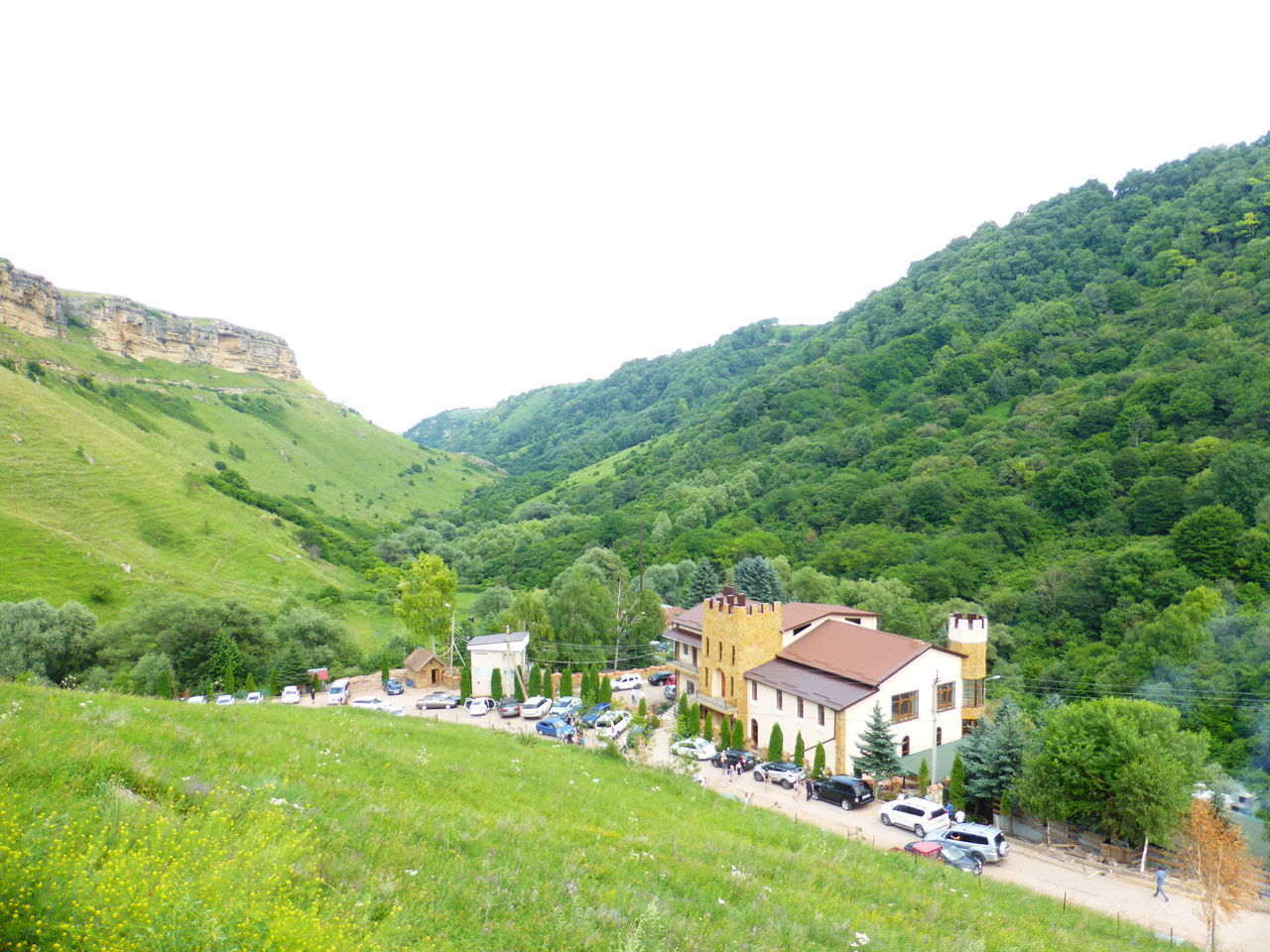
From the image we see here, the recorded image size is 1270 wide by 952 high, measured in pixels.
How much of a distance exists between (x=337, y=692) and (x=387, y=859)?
3830cm

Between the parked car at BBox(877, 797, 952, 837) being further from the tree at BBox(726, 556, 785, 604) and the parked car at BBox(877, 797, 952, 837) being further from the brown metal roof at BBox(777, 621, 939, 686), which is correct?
the tree at BBox(726, 556, 785, 604)

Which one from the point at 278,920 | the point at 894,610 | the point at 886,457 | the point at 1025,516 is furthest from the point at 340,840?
the point at 886,457

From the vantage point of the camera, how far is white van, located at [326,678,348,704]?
1572 inches

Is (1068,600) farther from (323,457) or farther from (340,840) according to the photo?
(323,457)

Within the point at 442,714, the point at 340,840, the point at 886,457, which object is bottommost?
the point at 442,714

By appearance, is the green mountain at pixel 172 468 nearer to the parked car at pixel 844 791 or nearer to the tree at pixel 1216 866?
the parked car at pixel 844 791

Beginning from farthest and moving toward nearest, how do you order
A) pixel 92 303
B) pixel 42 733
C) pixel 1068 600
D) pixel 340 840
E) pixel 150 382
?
pixel 92 303 → pixel 150 382 → pixel 1068 600 → pixel 42 733 → pixel 340 840

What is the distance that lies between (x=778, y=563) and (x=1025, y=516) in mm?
Result: 24080

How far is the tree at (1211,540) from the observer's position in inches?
1889

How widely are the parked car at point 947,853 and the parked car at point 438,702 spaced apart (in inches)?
1072

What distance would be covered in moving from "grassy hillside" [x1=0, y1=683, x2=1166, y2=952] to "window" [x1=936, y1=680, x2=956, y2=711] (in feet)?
53.8

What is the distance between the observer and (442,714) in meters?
37.6

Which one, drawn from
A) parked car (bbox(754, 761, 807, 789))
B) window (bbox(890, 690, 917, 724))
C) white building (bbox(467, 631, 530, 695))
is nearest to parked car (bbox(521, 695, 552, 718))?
white building (bbox(467, 631, 530, 695))

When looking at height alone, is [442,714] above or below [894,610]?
below
